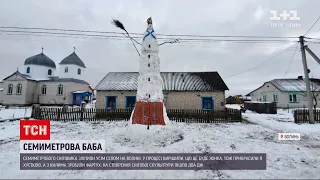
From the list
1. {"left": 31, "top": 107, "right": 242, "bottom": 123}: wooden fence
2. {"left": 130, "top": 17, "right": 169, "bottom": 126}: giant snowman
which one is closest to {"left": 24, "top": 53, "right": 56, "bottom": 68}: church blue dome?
{"left": 31, "top": 107, "right": 242, "bottom": 123}: wooden fence

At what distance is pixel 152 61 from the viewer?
7.05 meters

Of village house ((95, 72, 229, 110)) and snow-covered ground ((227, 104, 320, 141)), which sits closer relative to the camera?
snow-covered ground ((227, 104, 320, 141))

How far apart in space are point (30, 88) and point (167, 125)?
3171cm

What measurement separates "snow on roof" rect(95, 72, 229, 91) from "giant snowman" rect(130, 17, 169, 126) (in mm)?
10430

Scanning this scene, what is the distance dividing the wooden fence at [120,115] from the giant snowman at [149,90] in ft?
17.8

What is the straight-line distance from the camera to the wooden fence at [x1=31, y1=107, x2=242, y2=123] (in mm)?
11898

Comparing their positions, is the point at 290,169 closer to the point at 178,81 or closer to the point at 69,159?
the point at 69,159

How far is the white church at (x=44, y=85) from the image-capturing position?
84.4ft

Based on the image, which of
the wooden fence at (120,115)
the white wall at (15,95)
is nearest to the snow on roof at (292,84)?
the wooden fence at (120,115)

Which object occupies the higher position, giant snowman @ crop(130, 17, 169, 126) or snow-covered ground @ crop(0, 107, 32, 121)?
giant snowman @ crop(130, 17, 169, 126)

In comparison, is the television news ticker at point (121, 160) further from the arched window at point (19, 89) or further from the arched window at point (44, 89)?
the arched window at point (19, 89)

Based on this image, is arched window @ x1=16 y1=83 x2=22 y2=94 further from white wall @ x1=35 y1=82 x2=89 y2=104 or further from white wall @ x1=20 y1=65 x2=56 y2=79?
white wall @ x1=20 y1=65 x2=56 y2=79

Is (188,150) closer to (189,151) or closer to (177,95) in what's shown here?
(189,151)

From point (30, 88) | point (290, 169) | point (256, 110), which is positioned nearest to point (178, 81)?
point (256, 110)
